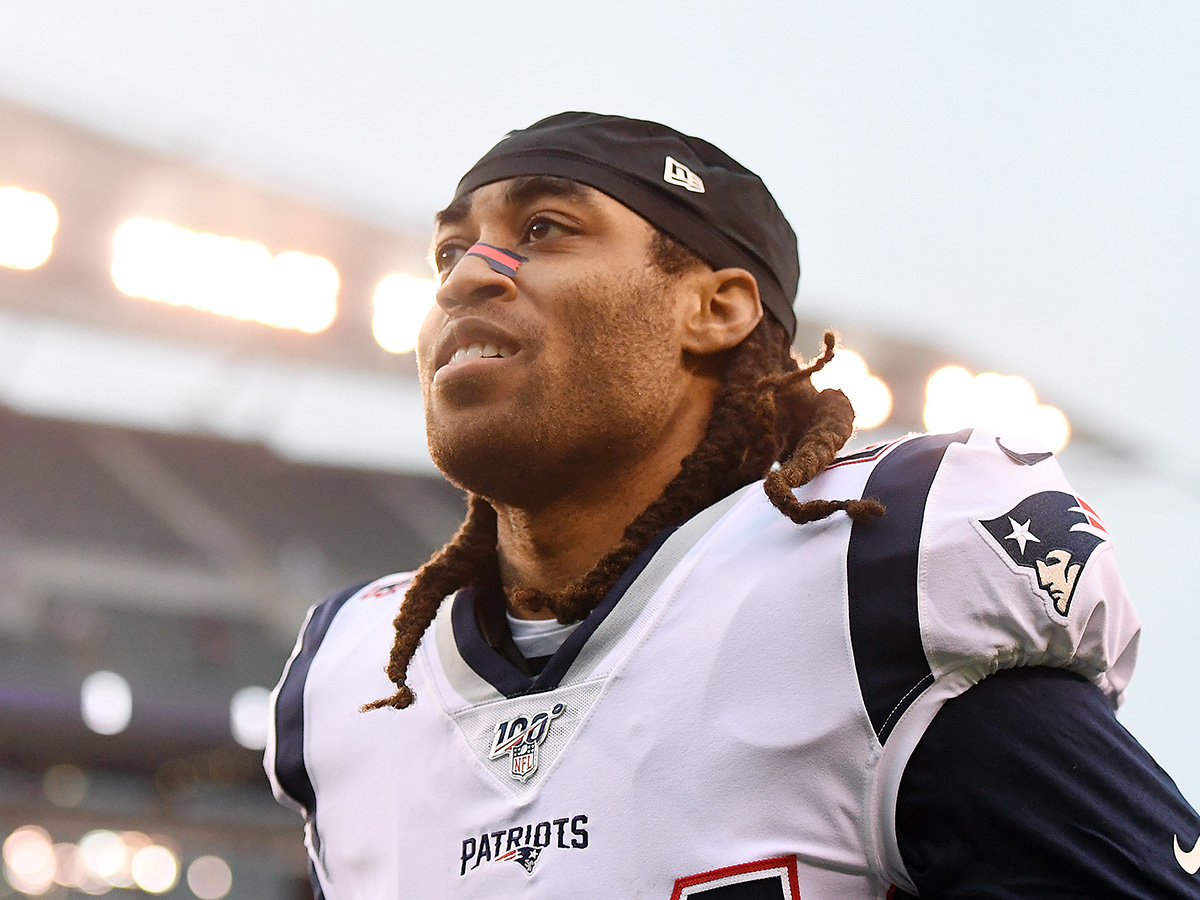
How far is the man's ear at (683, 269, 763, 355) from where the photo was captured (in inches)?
68.4

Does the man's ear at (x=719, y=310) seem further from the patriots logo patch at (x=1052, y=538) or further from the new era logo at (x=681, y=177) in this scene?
the patriots logo patch at (x=1052, y=538)

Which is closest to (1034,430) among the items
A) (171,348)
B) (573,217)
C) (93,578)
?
(171,348)

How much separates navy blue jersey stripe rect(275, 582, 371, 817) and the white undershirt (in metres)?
0.36

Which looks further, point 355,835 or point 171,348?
point 171,348

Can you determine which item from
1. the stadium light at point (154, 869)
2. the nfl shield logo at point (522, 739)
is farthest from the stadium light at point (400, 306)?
the stadium light at point (154, 869)

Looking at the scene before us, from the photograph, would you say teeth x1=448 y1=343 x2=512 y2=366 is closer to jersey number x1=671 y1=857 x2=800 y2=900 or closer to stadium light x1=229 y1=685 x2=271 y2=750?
jersey number x1=671 y1=857 x2=800 y2=900

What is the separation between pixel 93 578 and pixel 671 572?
30.3 ft

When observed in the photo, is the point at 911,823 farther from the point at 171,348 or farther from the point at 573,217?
the point at 171,348

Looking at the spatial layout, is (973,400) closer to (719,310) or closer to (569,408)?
(719,310)

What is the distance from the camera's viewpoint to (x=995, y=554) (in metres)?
1.24

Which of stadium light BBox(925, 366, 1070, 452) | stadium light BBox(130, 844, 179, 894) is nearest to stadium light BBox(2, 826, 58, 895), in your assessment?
stadium light BBox(130, 844, 179, 894)

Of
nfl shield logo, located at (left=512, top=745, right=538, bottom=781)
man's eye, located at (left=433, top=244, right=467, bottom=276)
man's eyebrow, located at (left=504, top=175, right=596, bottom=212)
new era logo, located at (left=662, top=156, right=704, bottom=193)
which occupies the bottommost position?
nfl shield logo, located at (left=512, top=745, right=538, bottom=781)

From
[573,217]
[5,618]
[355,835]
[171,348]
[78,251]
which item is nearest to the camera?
[355,835]

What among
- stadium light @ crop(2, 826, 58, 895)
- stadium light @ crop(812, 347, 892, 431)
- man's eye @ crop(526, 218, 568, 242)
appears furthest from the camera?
stadium light @ crop(2, 826, 58, 895)
